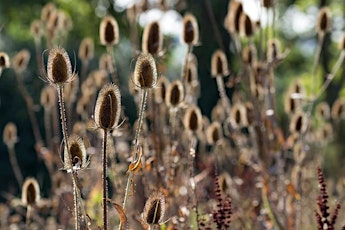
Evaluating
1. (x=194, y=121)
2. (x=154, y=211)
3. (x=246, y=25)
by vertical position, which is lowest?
(x=154, y=211)

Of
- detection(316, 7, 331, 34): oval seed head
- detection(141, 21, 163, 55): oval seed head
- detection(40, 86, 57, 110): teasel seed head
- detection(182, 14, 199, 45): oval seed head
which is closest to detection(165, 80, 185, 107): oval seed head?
detection(141, 21, 163, 55): oval seed head

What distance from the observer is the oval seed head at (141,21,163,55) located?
257 centimetres

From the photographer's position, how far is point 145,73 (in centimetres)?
186

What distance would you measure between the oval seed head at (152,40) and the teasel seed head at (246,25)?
2.43 ft

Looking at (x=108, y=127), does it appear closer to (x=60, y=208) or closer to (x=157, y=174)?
(x=157, y=174)

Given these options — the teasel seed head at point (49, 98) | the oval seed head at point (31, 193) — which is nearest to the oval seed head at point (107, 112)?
the oval seed head at point (31, 193)

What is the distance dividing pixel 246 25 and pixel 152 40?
2.73ft

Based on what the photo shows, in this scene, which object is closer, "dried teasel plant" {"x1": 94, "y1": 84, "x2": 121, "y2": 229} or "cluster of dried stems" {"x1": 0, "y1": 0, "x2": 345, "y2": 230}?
"dried teasel plant" {"x1": 94, "y1": 84, "x2": 121, "y2": 229}

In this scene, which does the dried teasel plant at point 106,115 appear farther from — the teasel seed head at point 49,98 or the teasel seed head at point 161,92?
the teasel seed head at point 49,98

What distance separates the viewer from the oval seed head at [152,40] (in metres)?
2.57

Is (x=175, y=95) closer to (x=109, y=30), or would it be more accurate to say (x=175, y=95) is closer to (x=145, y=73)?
(x=109, y=30)

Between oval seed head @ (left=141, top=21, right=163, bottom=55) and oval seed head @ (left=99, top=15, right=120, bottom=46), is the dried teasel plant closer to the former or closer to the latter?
oval seed head @ (left=141, top=21, right=163, bottom=55)

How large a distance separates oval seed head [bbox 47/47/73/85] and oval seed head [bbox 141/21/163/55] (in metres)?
0.79

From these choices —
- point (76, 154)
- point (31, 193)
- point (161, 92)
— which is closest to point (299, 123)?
point (161, 92)
